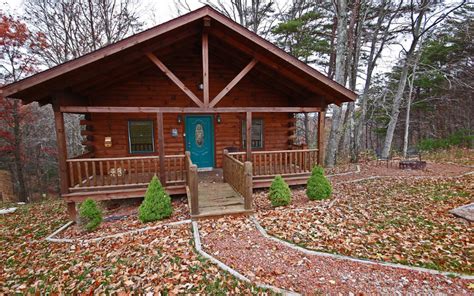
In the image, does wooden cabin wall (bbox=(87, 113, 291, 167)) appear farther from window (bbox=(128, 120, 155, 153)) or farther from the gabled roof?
the gabled roof

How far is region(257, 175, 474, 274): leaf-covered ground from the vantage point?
368 cm

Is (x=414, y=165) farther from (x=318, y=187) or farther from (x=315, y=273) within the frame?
(x=315, y=273)

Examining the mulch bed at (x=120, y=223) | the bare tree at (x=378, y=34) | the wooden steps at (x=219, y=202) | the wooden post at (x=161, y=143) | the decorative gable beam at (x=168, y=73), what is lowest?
the mulch bed at (x=120, y=223)

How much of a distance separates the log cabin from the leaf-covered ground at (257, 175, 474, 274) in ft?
4.64

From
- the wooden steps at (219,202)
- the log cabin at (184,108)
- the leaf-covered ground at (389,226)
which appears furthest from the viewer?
the log cabin at (184,108)

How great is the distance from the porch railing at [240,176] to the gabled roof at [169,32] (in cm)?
349

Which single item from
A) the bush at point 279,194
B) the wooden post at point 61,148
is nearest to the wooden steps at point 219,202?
the bush at point 279,194

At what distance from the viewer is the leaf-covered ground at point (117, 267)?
3127mm

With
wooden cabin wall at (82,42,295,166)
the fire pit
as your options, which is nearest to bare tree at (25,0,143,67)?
wooden cabin wall at (82,42,295,166)

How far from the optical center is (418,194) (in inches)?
260

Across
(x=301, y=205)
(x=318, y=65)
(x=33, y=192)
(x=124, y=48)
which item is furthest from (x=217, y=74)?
(x=33, y=192)

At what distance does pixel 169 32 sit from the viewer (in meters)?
6.11

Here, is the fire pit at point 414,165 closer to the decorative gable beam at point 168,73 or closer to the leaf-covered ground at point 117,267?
the decorative gable beam at point 168,73

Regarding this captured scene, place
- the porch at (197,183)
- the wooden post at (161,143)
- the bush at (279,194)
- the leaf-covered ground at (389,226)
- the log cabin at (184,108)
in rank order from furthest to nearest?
the wooden post at (161,143) < the log cabin at (184,108) < the bush at (279,194) < the porch at (197,183) < the leaf-covered ground at (389,226)
